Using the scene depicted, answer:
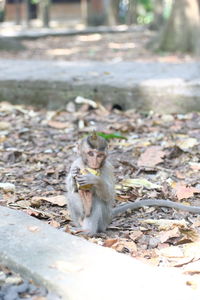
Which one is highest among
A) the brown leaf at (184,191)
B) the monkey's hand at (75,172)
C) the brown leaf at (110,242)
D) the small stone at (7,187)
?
the monkey's hand at (75,172)

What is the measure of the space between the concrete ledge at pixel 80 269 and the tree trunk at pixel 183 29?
9.93 meters

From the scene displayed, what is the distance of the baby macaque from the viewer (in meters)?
3.57

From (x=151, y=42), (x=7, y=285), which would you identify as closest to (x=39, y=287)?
(x=7, y=285)

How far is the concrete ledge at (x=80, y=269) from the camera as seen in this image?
259 centimetres

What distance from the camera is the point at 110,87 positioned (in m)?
7.16

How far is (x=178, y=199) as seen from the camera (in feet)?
14.6

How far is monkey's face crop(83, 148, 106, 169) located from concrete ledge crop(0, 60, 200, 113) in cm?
344

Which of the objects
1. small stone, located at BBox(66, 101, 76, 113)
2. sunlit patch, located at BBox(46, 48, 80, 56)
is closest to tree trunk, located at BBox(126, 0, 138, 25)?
sunlit patch, located at BBox(46, 48, 80, 56)

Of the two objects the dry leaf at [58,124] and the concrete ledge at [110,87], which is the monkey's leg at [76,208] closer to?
Result: the dry leaf at [58,124]

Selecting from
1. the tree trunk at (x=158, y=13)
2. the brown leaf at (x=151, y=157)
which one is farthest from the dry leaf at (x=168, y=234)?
the tree trunk at (x=158, y=13)

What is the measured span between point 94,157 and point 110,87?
12.1ft

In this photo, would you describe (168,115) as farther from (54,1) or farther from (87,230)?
(54,1)

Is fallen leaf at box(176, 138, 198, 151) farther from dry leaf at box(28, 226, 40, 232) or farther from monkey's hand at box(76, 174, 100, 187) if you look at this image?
dry leaf at box(28, 226, 40, 232)

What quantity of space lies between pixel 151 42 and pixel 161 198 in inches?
413
